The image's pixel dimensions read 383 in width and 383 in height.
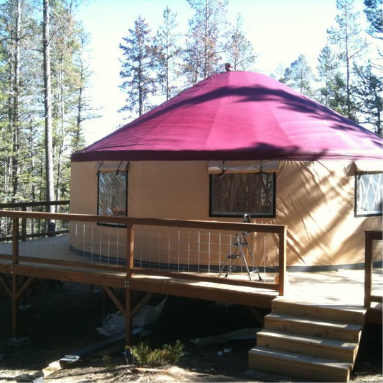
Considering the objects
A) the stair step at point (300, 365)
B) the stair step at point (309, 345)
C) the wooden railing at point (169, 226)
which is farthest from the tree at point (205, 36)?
the stair step at point (300, 365)

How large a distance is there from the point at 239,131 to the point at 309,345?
12.3 ft

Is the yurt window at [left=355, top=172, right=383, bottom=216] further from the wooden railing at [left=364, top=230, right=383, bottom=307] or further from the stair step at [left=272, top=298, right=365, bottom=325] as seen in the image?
the stair step at [left=272, top=298, right=365, bottom=325]

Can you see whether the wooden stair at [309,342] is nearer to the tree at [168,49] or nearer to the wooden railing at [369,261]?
the wooden railing at [369,261]

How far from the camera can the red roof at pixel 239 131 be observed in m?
7.14

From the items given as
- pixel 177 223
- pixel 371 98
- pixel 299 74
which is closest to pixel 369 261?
pixel 177 223

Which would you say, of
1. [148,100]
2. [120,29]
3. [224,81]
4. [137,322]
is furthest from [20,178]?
[137,322]

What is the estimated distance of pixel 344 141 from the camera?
764 cm

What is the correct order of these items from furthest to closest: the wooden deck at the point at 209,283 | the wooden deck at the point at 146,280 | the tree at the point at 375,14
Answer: the tree at the point at 375,14 < the wooden deck at the point at 146,280 < the wooden deck at the point at 209,283

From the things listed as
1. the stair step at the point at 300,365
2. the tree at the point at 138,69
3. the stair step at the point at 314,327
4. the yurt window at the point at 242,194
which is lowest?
the stair step at the point at 300,365

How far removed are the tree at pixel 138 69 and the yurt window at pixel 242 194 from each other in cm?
2117

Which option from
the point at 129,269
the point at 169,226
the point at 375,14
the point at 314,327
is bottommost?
the point at 314,327

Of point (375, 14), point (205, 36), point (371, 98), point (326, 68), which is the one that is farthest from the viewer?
point (326, 68)

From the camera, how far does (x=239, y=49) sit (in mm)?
26516

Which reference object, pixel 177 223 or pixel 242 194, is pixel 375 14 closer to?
pixel 242 194
